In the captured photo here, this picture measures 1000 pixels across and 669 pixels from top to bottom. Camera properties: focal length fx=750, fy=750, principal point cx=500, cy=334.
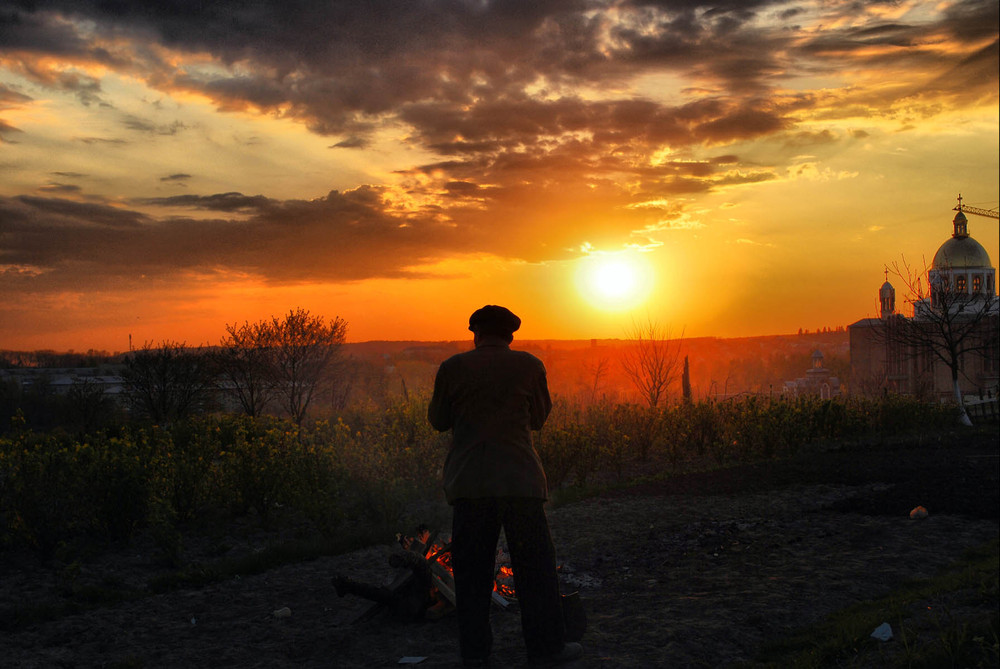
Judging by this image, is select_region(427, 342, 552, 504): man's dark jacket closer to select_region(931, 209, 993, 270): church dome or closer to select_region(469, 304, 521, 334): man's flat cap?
select_region(469, 304, 521, 334): man's flat cap

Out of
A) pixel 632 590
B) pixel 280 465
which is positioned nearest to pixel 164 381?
pixel 280 465

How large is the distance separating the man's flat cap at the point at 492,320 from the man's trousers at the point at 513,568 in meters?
1.05

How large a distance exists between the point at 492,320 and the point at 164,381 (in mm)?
12178

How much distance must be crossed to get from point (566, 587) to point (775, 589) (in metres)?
1.76

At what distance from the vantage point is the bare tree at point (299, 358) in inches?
655

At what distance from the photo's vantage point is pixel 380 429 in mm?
14742

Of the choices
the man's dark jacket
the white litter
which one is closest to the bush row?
the man's dark jacket

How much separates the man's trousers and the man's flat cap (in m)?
1.05

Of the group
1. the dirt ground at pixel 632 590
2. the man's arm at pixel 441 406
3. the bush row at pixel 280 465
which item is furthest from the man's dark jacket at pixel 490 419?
→ the bush row at pixel 280 465

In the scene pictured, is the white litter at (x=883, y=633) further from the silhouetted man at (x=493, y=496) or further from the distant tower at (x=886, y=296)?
the distant tower at (x=886, y=296)

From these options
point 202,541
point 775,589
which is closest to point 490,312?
point 775,589

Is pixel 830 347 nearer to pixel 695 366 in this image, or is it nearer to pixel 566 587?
pixel 695 366

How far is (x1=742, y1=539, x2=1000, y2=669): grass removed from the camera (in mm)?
4344

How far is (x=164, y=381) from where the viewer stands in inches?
586
